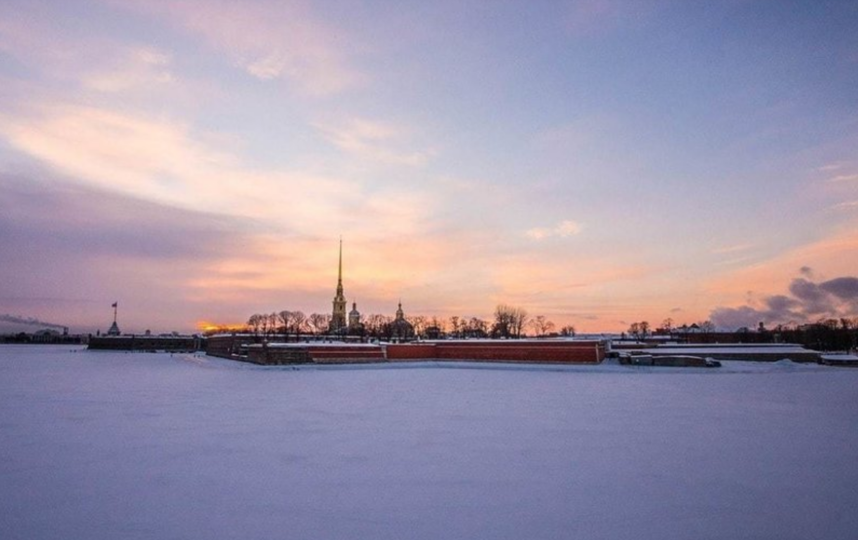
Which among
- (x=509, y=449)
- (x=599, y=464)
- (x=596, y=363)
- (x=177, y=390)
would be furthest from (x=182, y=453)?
(x=596, y=363)

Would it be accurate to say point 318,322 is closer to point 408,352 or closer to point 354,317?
point 354,317

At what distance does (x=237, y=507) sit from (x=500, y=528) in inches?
139

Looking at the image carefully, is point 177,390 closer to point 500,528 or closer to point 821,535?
point 500,528

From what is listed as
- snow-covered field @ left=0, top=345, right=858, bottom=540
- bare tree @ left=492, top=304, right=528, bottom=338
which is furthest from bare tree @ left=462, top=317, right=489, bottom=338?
snow-covered field @ left=0, top=345, right=858, bottom=540

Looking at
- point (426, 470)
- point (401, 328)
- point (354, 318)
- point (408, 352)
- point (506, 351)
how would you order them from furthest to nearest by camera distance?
point (354, 318) < point (401, 328) < point (408, 352) < point (506, 351) < point (426, 470)

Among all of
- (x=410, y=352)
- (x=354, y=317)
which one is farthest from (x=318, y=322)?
(x=410, y=352)

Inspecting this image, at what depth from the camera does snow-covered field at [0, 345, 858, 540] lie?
21.7 ft

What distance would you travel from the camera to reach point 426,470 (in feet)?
30.3

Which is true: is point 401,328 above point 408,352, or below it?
above

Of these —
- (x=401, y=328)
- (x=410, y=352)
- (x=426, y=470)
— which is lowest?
(x=426, y=470)

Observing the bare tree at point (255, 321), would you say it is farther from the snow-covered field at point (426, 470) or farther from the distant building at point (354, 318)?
the snow-covered field at point (426, 470)

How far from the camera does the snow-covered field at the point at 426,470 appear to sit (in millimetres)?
6605

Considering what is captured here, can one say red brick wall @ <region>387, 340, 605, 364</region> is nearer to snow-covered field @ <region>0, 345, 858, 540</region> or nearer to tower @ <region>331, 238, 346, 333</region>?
→ snow-covered field @ <region>0, 345, 858, 540</region>

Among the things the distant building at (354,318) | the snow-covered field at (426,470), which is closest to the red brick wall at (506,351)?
the snow-covered field at (426,470)
